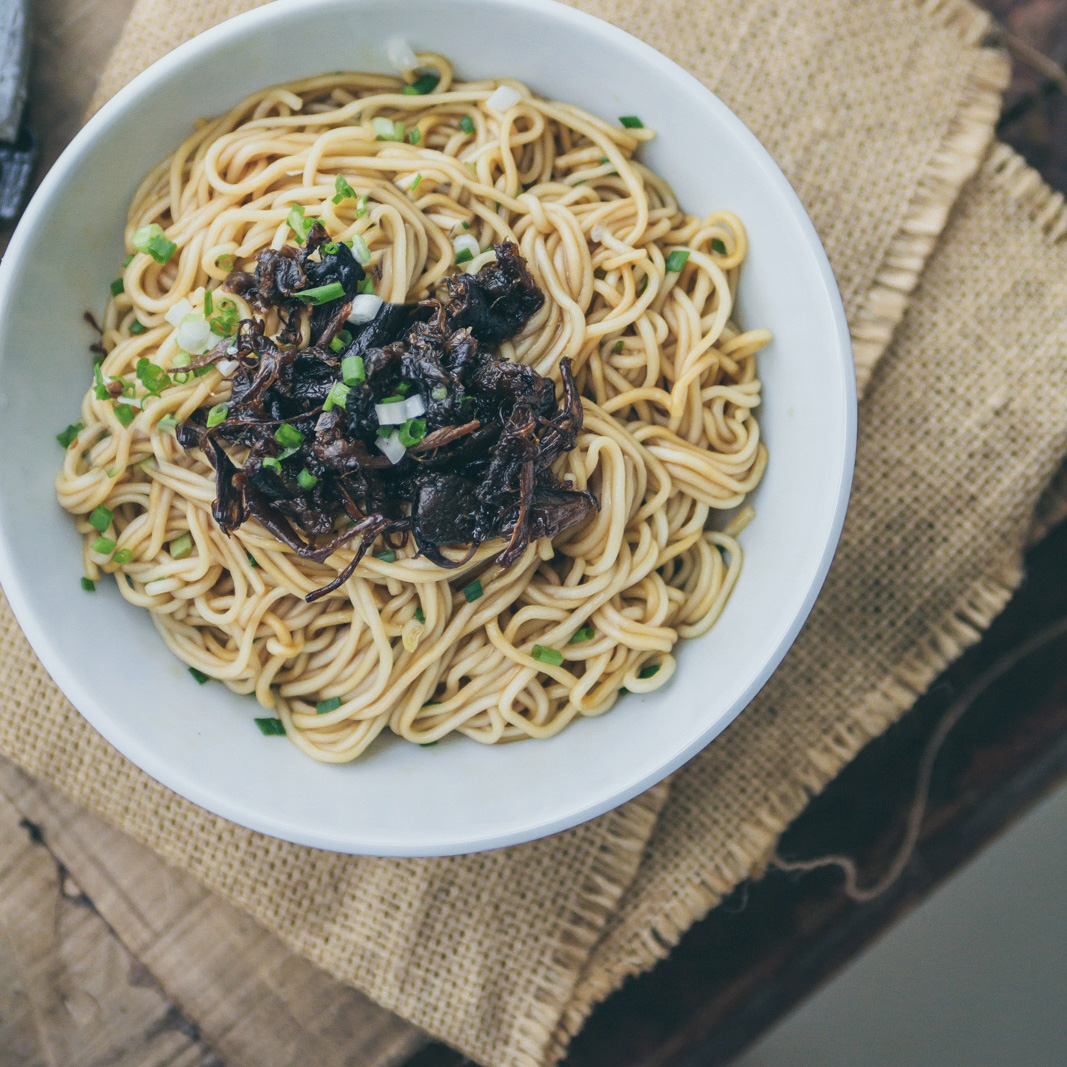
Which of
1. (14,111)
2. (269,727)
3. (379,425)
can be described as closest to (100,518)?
(269,727)

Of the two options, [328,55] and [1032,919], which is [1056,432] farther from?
[328,55]

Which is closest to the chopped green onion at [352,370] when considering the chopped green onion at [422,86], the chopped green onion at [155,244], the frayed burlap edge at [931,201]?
the chopped green onion at [155,244]

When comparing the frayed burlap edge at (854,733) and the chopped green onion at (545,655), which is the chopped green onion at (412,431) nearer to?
the chopped green onion at (545,655)

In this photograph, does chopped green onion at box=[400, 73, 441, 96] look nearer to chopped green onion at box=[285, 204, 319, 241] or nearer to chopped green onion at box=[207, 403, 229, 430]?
chopped green onion at box=[285, 204, 319, 241]

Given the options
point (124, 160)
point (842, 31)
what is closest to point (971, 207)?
point (842, 31)

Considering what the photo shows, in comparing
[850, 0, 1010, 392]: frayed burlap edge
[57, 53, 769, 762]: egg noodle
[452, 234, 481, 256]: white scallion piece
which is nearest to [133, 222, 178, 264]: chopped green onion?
[57, 53, 769, 762]: egg noodle
